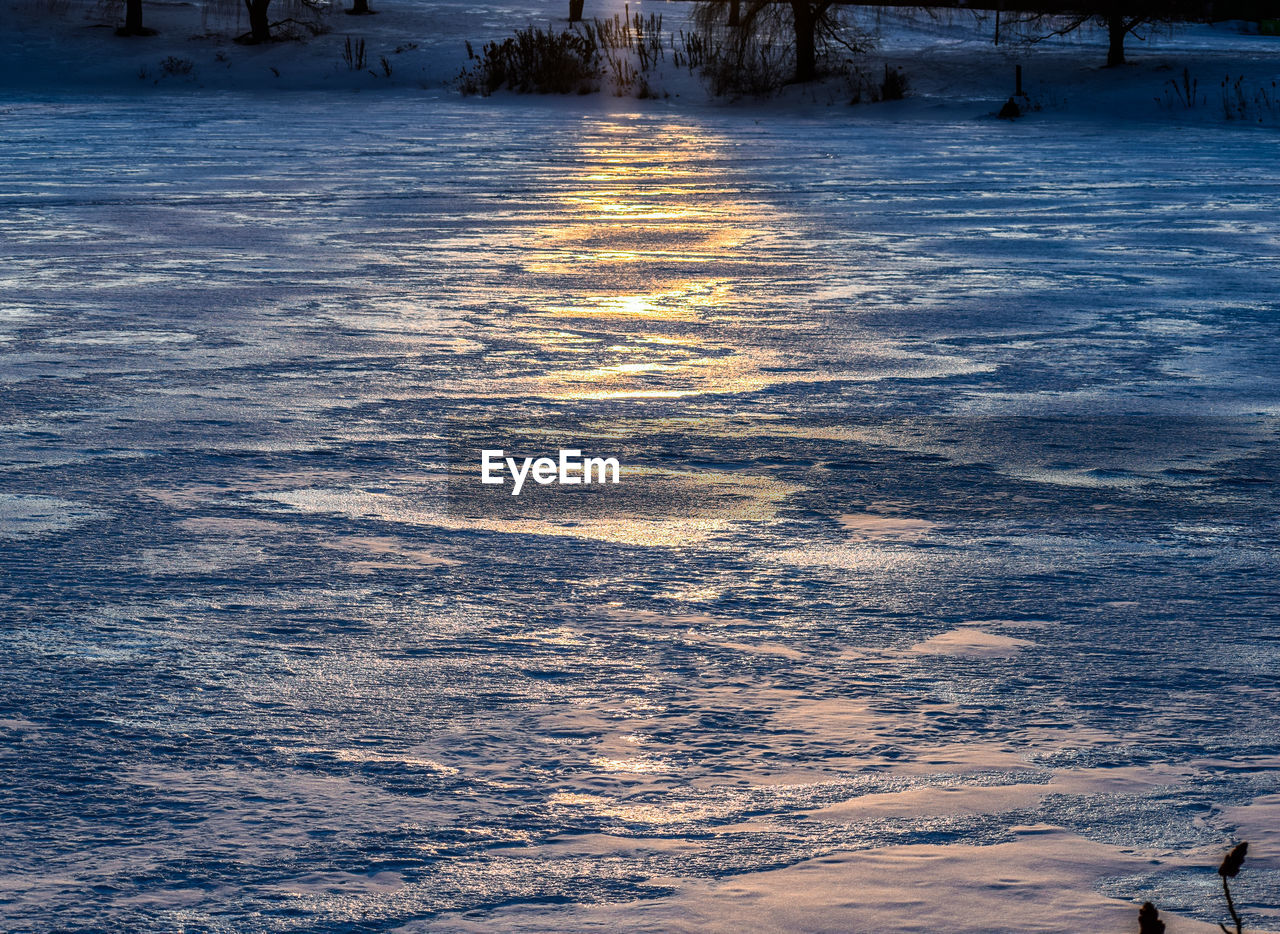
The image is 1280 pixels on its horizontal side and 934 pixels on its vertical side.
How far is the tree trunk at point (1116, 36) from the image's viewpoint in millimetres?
28859

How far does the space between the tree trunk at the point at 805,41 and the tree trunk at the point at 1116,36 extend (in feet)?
18.1

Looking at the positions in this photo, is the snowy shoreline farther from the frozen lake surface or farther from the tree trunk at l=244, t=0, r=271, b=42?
the frozen lake surface

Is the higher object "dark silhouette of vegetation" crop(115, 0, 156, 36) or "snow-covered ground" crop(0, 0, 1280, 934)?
"dark silhouette of vegetation" crop(115, 0, 156, 36)

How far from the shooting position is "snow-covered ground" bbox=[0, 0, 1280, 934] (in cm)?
265

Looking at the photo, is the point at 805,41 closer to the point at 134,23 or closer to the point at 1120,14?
the point at 1120,14

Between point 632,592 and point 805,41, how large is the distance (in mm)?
28356

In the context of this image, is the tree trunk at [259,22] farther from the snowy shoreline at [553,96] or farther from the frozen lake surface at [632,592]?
the frozen lake surface at [632,592]

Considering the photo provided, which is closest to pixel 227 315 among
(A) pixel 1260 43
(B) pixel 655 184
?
(B) pixel 655 184

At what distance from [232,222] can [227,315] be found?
13.6 feet

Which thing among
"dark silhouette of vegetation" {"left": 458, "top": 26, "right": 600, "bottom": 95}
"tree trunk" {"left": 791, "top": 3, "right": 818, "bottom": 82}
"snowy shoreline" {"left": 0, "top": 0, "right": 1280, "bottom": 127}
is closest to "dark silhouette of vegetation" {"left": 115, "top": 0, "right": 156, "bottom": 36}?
"snowy shoreline" {"left": 0, "top": 0, "right": 1280, "bottom": 127}

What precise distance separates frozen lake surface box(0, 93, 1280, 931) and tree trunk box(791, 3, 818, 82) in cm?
2225

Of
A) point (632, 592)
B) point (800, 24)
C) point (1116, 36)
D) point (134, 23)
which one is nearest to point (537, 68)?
point (800, 24)

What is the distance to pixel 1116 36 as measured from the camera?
2925 centimetres

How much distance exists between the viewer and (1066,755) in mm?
3062
